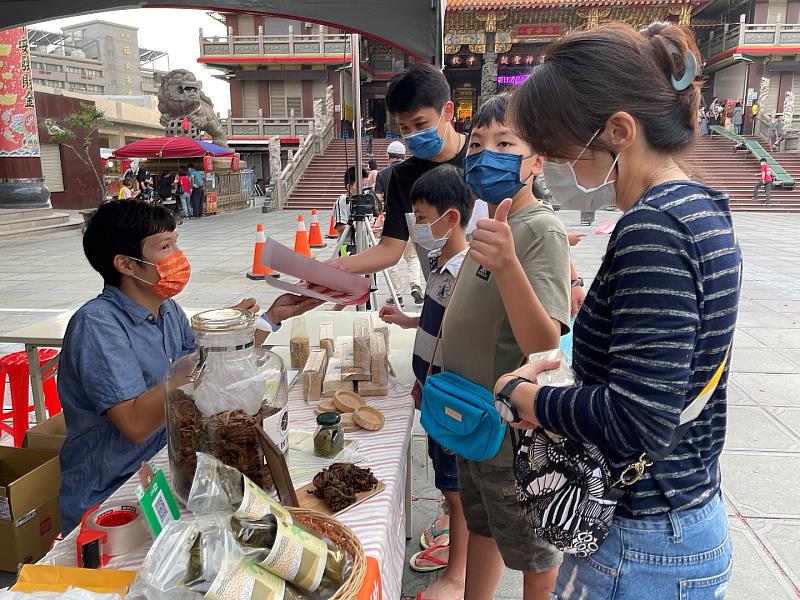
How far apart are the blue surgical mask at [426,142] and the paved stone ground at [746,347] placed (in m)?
1.74

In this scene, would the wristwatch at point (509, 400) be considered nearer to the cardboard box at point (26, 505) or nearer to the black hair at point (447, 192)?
the black hair at point (447, 192)

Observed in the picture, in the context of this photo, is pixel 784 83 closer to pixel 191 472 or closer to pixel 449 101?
pixel 449 101

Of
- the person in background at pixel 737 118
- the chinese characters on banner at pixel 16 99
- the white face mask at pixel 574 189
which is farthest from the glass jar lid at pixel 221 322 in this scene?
the person in background at pixel 737 118

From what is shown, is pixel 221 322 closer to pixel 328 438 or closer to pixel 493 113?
pixel 328 438

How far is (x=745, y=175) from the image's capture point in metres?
20.2

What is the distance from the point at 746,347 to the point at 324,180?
57.2 ft

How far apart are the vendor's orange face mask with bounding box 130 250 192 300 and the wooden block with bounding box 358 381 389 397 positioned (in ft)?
2.41

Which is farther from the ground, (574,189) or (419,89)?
(419,89)

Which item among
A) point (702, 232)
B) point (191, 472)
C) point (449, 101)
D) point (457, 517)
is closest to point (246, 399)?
point (191, 472)

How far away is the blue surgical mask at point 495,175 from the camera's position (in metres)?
1.81

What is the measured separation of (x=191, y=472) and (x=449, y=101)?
203 cm

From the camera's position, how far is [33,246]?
467 inches

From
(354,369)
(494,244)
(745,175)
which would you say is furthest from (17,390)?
(745,175)

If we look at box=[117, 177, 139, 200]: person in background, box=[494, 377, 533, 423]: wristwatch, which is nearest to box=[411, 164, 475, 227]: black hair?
box=[494, 377, 533, 423]: wristwatch
